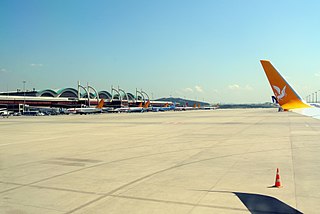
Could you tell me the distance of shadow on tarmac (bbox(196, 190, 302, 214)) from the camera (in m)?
6.69

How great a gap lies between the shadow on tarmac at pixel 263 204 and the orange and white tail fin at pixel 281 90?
3260mm

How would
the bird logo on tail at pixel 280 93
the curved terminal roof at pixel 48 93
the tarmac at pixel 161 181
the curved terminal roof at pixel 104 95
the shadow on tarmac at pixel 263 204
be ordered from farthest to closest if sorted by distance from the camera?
the curved terminal roof at pixel 104 95
the curved terminal roof at pixel 48 93
the bird logo on tail at pixel 280 93
the tarmac at pixel 161 181
the shadow on tarmac at pixel 263 204

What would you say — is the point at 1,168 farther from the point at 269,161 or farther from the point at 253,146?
the point at 253,146

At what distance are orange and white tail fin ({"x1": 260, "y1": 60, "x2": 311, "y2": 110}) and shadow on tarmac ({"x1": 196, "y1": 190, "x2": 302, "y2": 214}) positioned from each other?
3.26 meters

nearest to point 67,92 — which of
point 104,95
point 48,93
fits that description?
point 48,93

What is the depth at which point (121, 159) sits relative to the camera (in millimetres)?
13555

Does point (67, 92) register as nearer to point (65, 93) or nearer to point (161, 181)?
point (65, 93)

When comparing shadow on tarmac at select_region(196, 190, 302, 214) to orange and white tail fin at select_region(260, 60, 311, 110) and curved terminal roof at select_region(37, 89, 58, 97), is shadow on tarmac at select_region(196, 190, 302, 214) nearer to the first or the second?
orange and white tail fin at select_region(260, 60, 311, 110)

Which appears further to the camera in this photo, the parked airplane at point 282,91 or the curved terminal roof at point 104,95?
the curved terminal roof at point 104,95

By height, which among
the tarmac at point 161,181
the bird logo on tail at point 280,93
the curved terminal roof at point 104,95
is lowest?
the tarmac at point 161,181

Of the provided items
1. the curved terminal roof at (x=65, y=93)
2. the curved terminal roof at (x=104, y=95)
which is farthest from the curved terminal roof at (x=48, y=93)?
the curved terminal roof at (x=104, y=95)

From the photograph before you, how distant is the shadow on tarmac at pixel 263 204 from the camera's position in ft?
22.0

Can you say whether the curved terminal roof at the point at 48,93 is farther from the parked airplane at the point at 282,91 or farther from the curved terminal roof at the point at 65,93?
the parked airplane at the point at 282,91

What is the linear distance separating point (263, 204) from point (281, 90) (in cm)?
404
